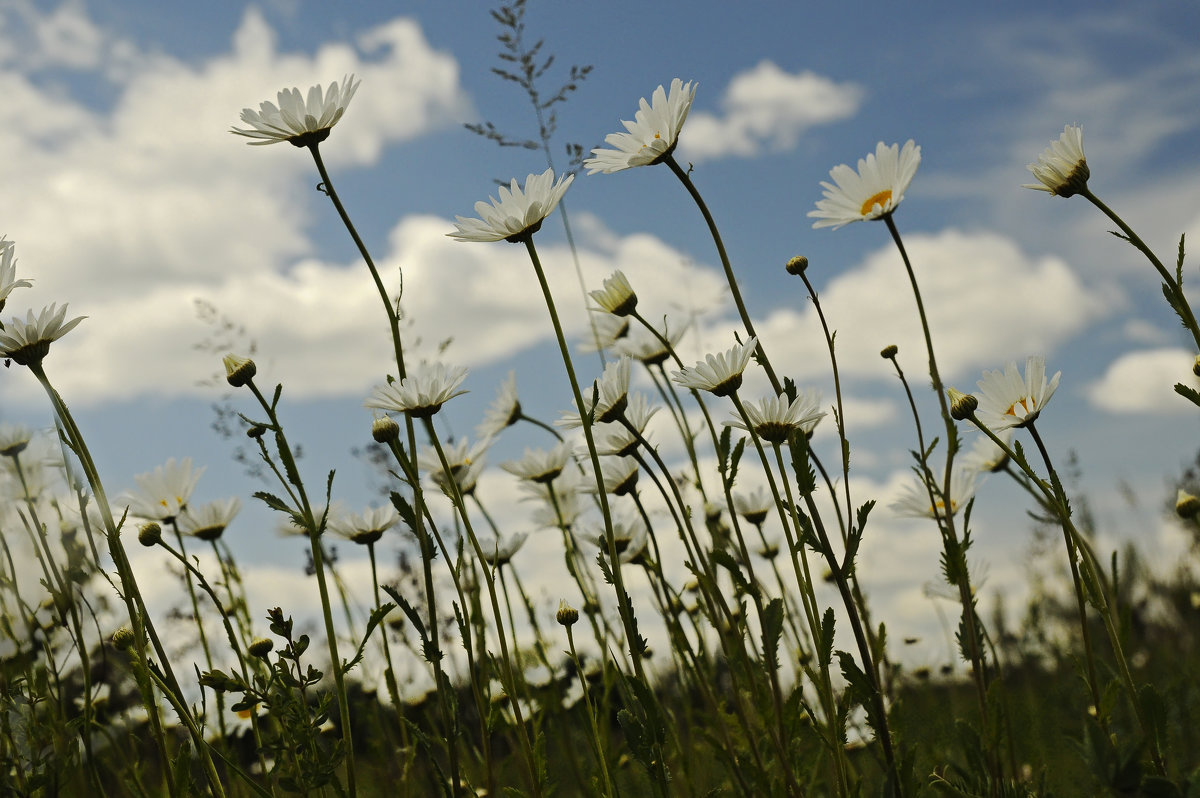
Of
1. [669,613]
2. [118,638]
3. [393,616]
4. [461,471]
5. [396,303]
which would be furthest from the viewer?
[393,616]

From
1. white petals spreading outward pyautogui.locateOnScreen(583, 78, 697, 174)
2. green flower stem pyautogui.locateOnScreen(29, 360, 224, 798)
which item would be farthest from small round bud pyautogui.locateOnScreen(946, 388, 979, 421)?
green flower stem pyautogui.locateOnScreen(29, 360, 224, 798)

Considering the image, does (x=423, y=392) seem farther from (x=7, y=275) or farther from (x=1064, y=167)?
(x=1064, y=167)

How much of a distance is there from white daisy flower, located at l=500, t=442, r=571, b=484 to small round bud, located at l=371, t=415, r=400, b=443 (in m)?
0.81

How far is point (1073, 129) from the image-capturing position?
188 cm

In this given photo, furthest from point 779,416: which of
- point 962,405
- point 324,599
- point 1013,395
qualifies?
point 324,599

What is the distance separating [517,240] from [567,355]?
31cm

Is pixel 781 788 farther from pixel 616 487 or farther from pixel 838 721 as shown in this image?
pixel 616 487

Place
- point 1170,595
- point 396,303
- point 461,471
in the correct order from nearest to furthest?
point 396,303
point 461,471
point 1170,595

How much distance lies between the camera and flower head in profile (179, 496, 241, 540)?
245 centimetres

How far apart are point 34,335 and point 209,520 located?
93 cm

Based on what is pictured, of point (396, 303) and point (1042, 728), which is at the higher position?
point (396, 303)

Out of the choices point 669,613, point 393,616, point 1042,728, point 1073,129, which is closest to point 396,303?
point 669,613

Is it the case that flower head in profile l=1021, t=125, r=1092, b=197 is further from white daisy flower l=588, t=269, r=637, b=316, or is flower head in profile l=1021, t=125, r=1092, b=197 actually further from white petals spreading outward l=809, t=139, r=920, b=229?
white daisy flower l=588, t=269, r=637, b=316

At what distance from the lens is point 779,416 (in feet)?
5.85
